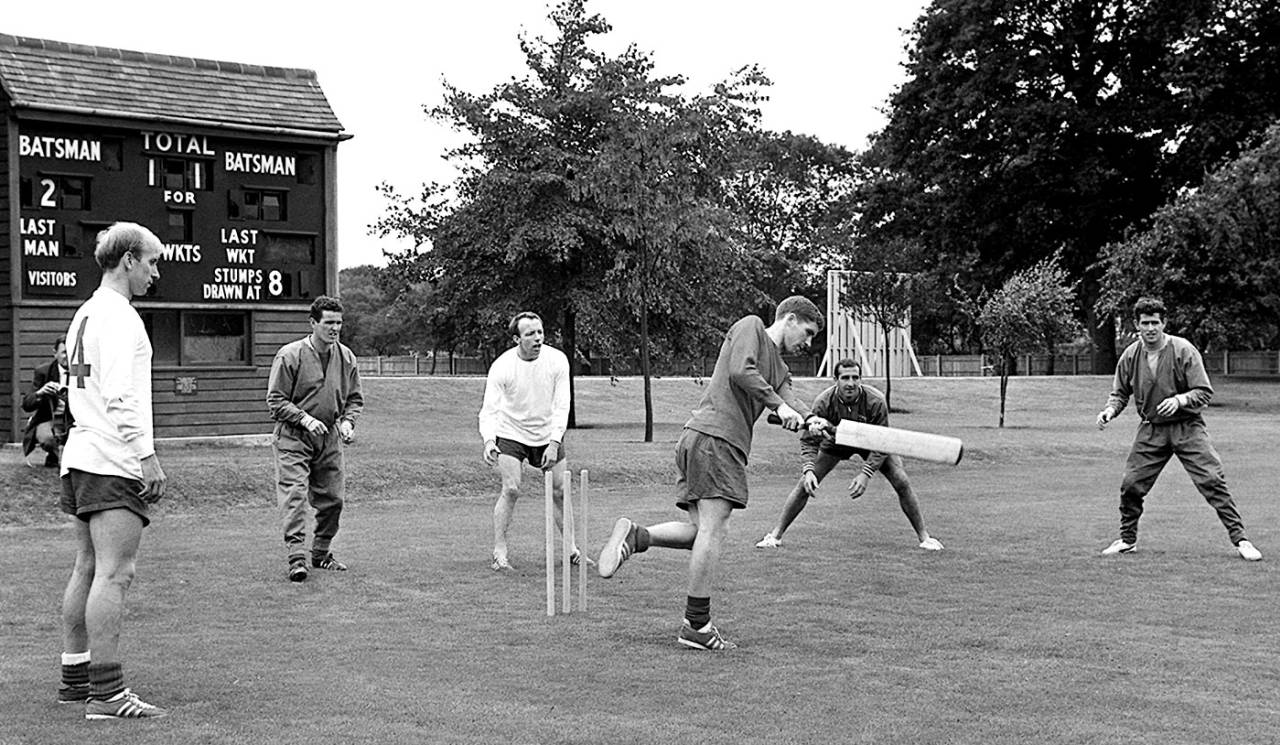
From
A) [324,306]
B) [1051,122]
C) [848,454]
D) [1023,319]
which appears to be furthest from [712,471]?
[1051,122]

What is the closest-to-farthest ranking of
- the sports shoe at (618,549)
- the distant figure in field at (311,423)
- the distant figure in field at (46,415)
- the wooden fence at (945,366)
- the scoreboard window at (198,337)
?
the sports shoe at (618,549)
the distant figure in field at (311,423)
the distant figure in field at (46,415)
the scoreboard window at (198,337)
the wooden fence at (945,366)

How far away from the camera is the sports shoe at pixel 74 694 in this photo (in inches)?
280

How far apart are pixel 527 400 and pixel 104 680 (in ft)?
18.5

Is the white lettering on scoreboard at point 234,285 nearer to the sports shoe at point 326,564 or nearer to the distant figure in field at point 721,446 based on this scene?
the sports shoe at point 326,564

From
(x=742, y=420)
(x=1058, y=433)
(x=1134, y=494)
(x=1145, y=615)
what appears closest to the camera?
(x=742, y=420)

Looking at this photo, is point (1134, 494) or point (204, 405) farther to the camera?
point (204, 405)

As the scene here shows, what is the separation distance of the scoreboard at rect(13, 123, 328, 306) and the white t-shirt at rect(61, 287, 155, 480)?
17.0 m

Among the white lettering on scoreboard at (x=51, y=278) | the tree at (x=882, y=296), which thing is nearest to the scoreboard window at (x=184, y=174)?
the white lettering on scoreboard at (x=51, y=278)

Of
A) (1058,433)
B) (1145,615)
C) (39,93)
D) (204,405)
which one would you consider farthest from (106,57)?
(1058,433)

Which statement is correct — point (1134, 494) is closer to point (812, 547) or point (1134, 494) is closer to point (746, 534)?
point (812, 547)

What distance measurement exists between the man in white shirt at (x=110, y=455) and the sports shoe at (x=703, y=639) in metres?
3.07

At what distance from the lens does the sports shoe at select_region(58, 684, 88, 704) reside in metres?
7.11

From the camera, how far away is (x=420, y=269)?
3516 cm

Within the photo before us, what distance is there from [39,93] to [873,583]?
17451 millimetres
